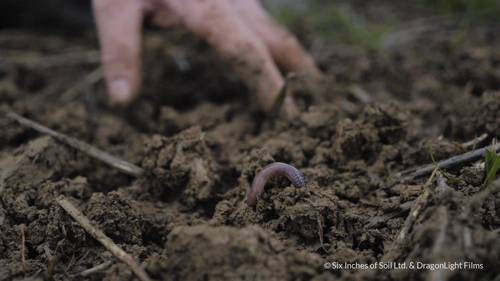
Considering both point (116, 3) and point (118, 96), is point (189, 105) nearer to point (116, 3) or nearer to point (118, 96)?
point (118, 96)

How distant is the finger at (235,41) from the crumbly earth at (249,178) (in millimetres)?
220

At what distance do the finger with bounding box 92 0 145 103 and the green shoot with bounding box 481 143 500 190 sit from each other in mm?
2672

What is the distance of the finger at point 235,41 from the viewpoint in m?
3.08

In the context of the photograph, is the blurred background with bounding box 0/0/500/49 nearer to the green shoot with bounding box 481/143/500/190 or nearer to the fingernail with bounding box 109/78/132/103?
the fingernail with bounding box 109/78/132/103

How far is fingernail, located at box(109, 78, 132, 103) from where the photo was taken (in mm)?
3092

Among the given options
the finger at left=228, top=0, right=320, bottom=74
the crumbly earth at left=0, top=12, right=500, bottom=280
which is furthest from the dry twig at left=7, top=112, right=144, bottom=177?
the finger at left=228, top=0, right=320, bottom=74

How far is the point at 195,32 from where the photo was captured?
3.46 m

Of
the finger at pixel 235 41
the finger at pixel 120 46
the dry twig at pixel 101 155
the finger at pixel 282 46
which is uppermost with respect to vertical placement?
the finger at pixel 282 46

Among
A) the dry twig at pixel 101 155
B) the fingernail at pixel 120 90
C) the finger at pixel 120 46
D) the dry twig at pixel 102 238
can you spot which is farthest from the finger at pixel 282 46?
the dry twig at pixel 102 238

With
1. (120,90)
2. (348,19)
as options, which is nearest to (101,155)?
(120,90)

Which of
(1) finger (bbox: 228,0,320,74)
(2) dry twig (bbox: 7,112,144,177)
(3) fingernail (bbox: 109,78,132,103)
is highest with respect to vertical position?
(1) finger (bbox: 228,0,320,74)

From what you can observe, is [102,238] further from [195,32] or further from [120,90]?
[195,32]

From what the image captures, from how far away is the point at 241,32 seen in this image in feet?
10.6

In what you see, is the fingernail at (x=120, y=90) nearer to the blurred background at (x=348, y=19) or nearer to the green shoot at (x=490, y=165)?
the blurred background at (x=348, y=19)
